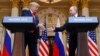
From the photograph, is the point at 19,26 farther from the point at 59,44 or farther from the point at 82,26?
the point at 59,44

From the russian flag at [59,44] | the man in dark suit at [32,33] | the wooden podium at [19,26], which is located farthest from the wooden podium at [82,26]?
the russian flag at [59,44]

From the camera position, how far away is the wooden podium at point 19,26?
536cm

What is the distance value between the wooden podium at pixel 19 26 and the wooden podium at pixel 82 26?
2.44ft

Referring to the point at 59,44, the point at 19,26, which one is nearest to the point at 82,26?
the point at 19,26

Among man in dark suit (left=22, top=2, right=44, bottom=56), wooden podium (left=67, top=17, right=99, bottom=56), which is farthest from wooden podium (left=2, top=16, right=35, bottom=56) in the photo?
wooden podium (left=67, top=17, right=99, bottom=56)

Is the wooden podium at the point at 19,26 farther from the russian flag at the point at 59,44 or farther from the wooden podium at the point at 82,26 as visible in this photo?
the russian flag at the point at 59,44

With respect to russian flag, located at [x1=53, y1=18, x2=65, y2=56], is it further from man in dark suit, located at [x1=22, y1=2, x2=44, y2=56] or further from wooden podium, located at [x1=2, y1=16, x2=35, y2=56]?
wooden podium, located at [x1=2, y1=16, x2=35, y2=56]

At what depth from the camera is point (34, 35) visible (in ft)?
20.2

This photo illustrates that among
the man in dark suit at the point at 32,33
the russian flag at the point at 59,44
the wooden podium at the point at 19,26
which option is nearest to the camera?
the wooden podium at the point at 19,26

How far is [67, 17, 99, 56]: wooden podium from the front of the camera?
538cm

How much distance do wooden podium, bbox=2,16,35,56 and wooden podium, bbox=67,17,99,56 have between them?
0.74 metres

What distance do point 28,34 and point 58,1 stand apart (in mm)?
9257

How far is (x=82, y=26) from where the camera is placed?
5.40m

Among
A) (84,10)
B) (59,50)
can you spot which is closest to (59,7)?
(84,10)
